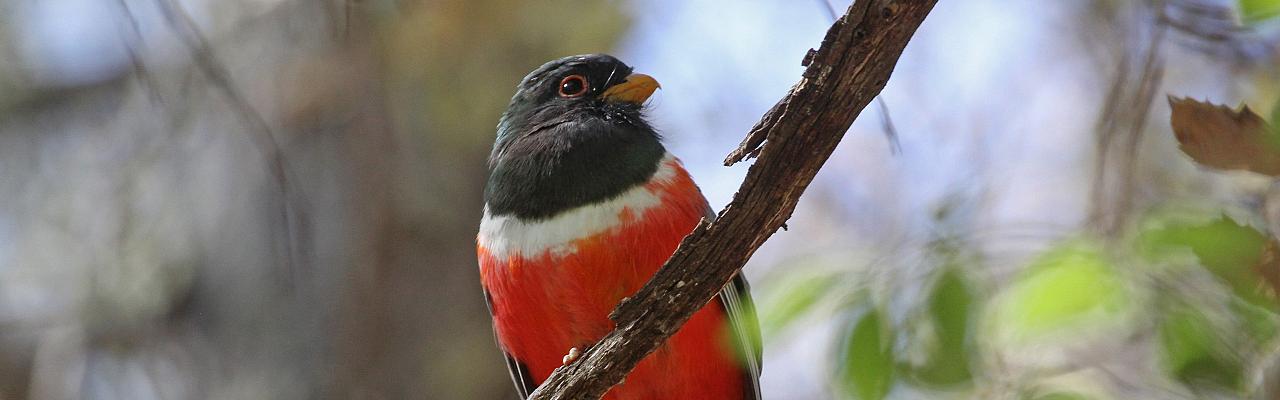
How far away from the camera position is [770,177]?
1881 millimetres

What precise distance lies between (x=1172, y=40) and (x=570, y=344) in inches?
74.8

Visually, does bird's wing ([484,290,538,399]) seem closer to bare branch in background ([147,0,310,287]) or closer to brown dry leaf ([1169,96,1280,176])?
bare branch in background ([147,0,310,287])

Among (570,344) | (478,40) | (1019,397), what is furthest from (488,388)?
(1019,397)

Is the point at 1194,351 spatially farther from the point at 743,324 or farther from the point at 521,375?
the point at 521,375

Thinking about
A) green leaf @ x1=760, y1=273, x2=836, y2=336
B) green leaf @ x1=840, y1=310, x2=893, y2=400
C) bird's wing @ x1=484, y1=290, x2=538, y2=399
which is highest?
green leaf @ x1=760, y1=273, x2=836, y2=336

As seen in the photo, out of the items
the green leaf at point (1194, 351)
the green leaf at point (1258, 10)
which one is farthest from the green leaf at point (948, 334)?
the green leaf at point (1258, 10)

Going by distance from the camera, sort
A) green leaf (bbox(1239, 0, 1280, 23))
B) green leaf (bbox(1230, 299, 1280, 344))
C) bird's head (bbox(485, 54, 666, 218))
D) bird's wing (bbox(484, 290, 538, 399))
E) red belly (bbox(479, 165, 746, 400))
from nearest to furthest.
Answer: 1. green leaf (bbox(1239, 0, 1280, 23))
2. green leaf (bbox(1230, 299, 1280, 344))
3. red belly (bbox(479, 165, 746, 400))
4. bird's head (bbox(485, 54, 666, 218))
5. bird's wing (bbox(484, 290, 538, 399))

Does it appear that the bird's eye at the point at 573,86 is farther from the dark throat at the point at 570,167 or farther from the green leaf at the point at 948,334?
the green leaf at the point at 948,334

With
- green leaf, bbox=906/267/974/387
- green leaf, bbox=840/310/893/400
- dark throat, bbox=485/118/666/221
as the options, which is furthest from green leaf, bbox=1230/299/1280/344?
dark throat, bbox=485/118/666/221

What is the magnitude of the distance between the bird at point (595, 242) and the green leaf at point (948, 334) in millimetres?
957

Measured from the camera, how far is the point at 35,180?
489 cm

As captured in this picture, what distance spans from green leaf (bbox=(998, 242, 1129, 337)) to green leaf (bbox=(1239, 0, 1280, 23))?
0.40 meters

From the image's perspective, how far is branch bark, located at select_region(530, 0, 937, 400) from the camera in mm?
1705

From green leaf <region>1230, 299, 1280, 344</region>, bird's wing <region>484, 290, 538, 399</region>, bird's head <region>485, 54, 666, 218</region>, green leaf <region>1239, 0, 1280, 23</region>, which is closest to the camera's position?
green leaf <region>1239, 0, 1280, 23</region>
